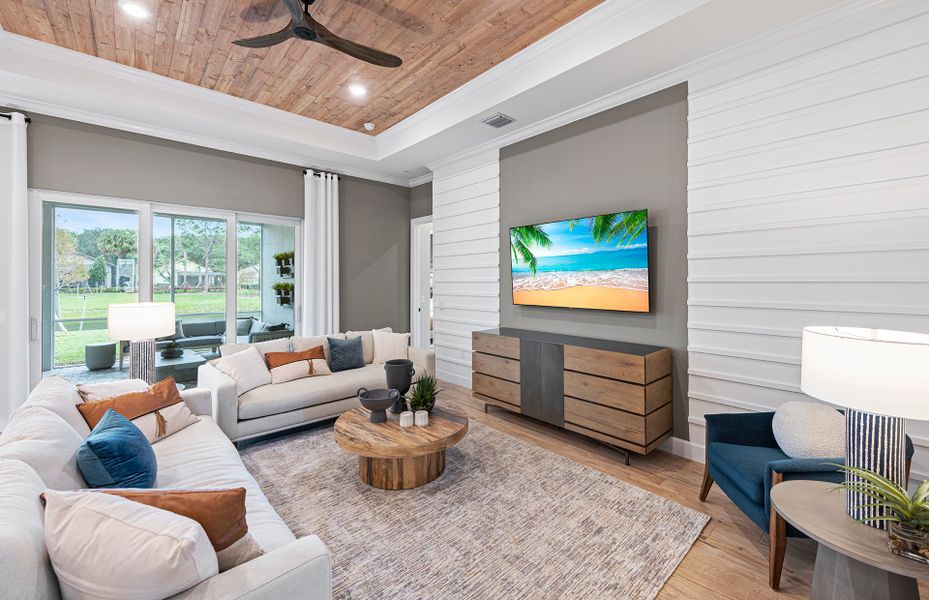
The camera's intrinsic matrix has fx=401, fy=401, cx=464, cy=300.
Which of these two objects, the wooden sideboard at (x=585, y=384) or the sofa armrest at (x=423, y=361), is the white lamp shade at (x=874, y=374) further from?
the sofa armrest at (x=423, y=361)

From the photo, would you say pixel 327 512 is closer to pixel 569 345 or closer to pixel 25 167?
pixel 569 345

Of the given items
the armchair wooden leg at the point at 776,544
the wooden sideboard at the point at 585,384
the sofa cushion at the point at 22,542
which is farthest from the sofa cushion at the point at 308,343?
the armchair wooden leg at the point at 776,544

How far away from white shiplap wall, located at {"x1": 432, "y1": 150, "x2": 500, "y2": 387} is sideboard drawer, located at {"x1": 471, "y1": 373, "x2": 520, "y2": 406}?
819 millimetres

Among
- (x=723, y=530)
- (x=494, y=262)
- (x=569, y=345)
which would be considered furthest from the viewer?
(x=494, y=262)

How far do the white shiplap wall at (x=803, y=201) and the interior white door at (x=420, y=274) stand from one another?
382 centimetres

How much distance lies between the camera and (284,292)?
5.16 meters

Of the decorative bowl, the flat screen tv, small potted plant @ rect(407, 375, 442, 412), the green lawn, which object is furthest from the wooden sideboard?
the green lawn

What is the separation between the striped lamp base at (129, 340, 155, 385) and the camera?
303 centimetres

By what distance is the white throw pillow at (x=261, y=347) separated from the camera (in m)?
3.65

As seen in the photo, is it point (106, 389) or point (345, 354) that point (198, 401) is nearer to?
point (106, 389)

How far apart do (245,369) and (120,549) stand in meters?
2.63

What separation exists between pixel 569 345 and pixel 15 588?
10.1 feet

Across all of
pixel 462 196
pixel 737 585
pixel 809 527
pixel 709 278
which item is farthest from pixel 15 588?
pixel 462 196

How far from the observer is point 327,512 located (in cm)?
234
